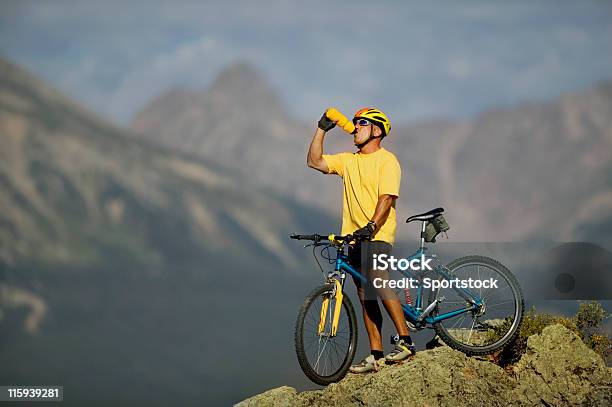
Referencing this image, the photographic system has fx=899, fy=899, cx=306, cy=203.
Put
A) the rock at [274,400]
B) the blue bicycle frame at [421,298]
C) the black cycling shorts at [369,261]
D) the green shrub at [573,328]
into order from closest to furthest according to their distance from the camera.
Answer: the black cycling shorts at [369,261] < the rock at [274,400] < the blue bicycle frame at [421,298] < the green shrub at [573,328]

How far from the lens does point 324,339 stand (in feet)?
36.7

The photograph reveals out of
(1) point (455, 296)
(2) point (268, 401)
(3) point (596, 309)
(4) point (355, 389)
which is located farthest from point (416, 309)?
(3) point (596, 309)

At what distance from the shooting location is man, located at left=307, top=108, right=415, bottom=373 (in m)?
11.3

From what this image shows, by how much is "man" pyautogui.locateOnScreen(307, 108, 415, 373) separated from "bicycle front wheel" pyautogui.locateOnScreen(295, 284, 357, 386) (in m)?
0.35

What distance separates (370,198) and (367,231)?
68 cm

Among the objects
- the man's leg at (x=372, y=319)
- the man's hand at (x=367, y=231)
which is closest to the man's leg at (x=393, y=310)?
the man's leg at (x=372, y=319)

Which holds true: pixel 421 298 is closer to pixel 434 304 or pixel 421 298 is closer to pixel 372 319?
pixel 434 304

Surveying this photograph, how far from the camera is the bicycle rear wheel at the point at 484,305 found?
11.5m

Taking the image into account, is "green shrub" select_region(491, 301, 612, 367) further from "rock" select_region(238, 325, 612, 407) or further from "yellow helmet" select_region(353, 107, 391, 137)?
"yellow helmet" select_region(353, 107, 391, 137)

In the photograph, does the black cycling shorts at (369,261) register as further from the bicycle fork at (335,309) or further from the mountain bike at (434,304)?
the bicycle fork at (335,309)

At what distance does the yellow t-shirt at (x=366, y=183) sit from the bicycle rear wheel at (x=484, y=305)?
42.5 inches

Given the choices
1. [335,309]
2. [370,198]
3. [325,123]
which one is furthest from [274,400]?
[325,123]

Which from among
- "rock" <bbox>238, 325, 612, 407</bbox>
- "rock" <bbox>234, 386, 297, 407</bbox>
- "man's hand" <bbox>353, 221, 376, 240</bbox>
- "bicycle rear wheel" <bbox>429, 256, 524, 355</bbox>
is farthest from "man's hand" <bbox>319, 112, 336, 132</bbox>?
"rock" <bbox>234, 386, 297, 407</bbox>

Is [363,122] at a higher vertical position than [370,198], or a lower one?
higher
